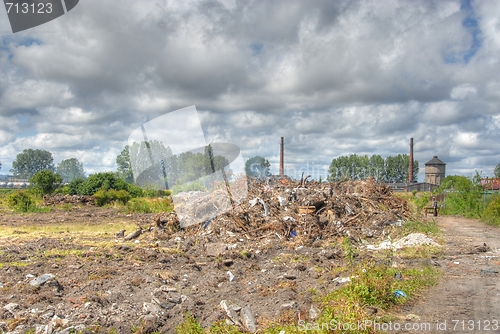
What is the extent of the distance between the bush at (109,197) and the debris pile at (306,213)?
12229mm

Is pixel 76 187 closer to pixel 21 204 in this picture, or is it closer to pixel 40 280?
pixel 21 204

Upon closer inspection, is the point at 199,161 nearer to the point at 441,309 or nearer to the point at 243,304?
the point at 243,304

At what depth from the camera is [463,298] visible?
17.9ft

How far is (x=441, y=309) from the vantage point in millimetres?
5016

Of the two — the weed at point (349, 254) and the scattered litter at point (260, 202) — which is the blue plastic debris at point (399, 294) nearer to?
the weed at point (349, 254)

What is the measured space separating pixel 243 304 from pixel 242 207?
22.9 feet

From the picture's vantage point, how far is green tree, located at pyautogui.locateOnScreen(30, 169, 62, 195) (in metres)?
27.2

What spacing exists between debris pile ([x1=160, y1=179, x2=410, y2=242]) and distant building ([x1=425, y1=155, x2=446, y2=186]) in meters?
35.4

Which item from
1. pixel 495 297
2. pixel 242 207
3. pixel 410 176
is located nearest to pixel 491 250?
pixel 495 297

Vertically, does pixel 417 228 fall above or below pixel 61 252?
below

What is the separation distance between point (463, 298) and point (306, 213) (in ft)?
21.5

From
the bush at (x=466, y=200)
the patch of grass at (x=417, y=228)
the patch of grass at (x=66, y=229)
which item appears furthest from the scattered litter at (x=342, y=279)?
the bush at (x=466, y=200)

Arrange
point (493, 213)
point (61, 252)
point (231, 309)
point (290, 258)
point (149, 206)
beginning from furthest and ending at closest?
point (149, 206)
point (493, 213)
point (61, 252)
point (290, 258)
point (231, 309)

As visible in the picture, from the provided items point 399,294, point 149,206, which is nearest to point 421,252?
point 399,294
